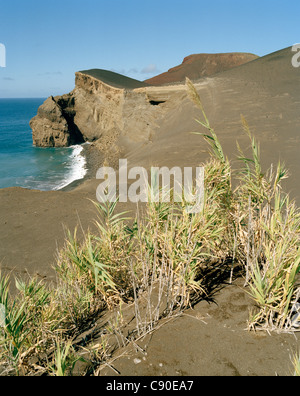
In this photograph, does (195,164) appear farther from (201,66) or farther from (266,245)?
(201,66)

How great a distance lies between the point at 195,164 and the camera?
9523 millimetres

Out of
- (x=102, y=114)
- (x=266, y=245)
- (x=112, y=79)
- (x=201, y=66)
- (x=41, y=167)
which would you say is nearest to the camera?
(x=266, y=245)

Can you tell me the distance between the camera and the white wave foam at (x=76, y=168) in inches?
608

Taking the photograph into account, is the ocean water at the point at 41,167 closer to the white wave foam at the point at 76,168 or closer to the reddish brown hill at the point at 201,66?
the white wave foam at the point at 76,168

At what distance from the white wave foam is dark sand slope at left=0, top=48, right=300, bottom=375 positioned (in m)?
2.81

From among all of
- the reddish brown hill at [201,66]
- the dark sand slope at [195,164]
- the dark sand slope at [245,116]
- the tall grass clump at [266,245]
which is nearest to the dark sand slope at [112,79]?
the dark sand slope at [195,164]

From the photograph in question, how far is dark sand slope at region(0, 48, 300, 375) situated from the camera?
2.11m

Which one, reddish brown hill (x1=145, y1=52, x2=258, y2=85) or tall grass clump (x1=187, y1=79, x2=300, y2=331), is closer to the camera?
tall grass clump (x1=187, y1=79, x2=300, y2=331)

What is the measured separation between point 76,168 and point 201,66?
5556 cm

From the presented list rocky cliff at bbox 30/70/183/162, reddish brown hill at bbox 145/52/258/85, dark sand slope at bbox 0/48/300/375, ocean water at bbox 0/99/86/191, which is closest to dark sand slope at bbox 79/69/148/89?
rocky cliff at bbox 30/70/183/162

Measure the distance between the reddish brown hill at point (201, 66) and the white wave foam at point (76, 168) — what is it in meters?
42.8

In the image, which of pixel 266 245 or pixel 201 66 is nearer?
pixel 266 245

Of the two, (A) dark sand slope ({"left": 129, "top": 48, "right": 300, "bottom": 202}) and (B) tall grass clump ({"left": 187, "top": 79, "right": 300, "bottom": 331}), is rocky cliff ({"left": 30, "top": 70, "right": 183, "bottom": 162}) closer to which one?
(A) dark sand slope ({"left": 129, "top": 48, "right": 300, "bottom": 202})

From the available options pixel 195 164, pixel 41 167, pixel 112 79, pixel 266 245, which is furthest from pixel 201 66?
pixel 266 245
